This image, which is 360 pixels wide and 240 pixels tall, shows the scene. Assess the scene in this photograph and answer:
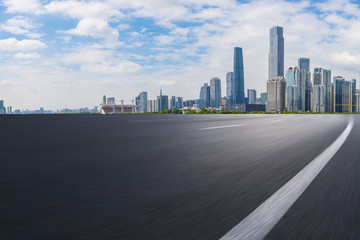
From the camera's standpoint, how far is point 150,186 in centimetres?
313

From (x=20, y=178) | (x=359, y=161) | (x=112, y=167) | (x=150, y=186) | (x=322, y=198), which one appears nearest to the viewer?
(x=322, y=198)

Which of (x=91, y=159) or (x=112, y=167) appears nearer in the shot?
(x=112, y=167)

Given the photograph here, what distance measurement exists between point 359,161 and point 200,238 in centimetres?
421

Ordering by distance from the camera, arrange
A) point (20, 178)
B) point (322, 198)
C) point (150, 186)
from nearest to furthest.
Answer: point (322, 198)
point (150, 186)
point (20, 178)

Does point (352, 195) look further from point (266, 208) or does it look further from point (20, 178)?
point (20, 178)

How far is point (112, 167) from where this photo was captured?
425 centimetres

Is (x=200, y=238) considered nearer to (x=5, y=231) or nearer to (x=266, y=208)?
(x=266, y=208)

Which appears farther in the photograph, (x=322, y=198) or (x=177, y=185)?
(x=177, y=185)

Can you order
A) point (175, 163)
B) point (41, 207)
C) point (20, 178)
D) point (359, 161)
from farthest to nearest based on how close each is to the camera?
point (359, 161) < point (175, 163) < point (20, 178) < point (41, 207)

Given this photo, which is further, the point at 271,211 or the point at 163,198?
the point at 163,198

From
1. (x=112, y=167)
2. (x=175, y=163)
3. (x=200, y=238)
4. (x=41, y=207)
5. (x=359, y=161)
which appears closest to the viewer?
(x=200, y=238)

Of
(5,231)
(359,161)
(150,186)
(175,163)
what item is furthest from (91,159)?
(359,161)

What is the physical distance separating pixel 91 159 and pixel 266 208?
3.37m

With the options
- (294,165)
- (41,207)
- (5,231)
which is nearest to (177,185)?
(41,207)
